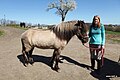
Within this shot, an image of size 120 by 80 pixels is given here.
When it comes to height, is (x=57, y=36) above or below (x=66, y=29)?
below

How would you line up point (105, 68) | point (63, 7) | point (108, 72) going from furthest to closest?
point (63, 7) < point (105, 68) < point (108, 72)

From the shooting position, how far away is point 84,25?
6.73m

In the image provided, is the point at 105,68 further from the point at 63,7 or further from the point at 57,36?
the point at 63,7

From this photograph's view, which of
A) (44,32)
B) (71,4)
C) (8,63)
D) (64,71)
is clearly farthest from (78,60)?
(71,4)

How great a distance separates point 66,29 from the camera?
6.86 metres

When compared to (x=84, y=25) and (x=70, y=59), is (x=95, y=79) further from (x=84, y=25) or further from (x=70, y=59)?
(x=70, y=59)

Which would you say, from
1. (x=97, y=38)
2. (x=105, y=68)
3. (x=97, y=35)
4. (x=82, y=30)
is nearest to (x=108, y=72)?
(x=105, y=68)

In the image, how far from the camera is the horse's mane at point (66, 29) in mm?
6836

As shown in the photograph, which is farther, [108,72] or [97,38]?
[108,72]

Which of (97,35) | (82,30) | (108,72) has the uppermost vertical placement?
(82,30)

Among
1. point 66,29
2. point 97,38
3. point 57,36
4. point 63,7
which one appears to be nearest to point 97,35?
point 97,38

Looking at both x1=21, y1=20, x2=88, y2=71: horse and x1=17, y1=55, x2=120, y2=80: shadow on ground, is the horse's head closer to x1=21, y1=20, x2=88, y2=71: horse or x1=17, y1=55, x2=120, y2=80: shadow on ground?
x1=21, y1=20, x2=88, y2=71: horse

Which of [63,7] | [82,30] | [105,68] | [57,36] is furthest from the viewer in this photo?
[63,7]

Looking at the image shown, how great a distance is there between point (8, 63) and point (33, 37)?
1763 millimetres
